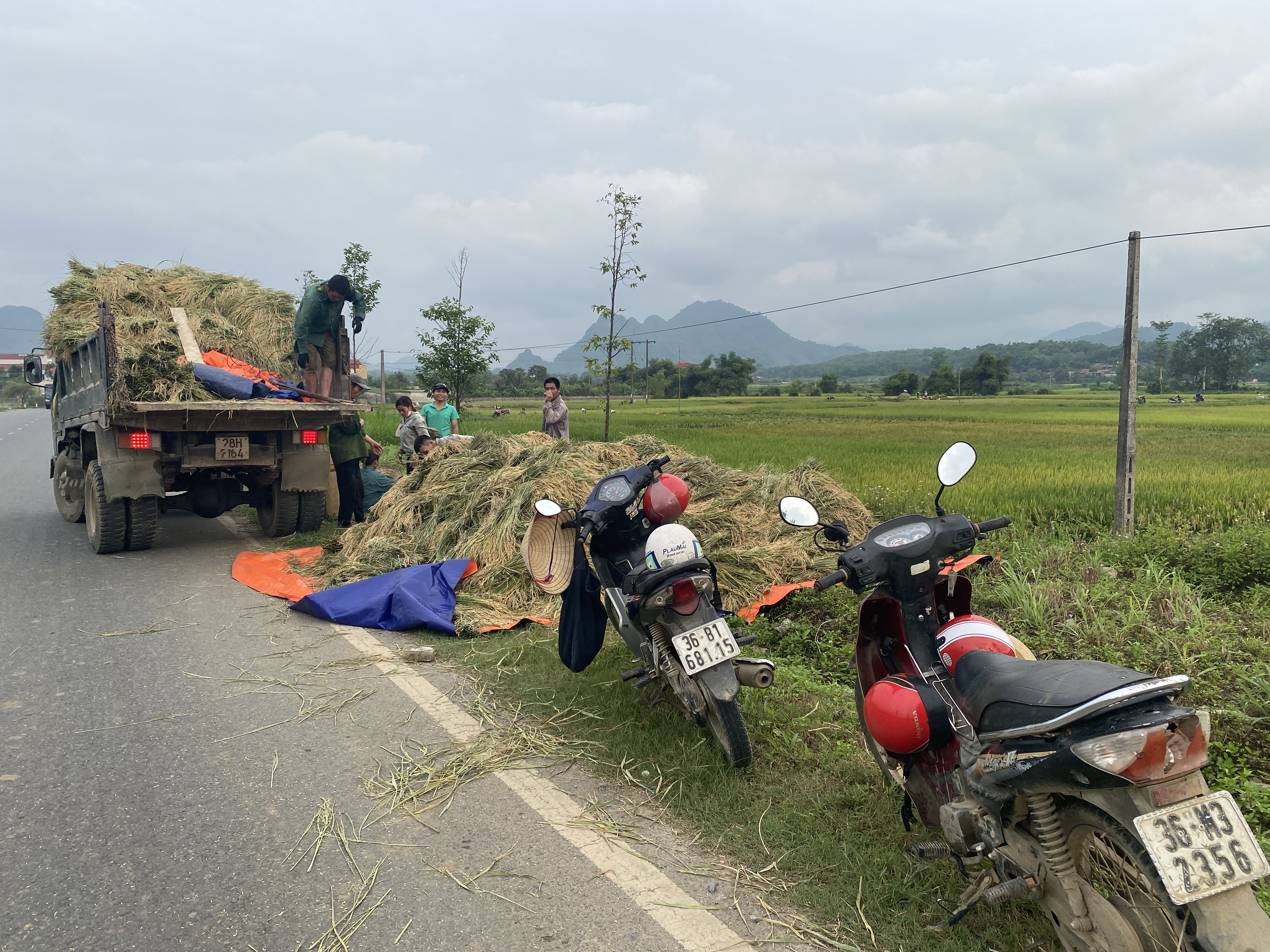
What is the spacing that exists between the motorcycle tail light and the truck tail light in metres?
7.82

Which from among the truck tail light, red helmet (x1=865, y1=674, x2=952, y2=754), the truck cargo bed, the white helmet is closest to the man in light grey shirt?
the truck cargo bed

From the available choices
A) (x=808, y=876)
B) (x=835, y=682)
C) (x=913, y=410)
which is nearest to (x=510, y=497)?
(x=835, y=682)

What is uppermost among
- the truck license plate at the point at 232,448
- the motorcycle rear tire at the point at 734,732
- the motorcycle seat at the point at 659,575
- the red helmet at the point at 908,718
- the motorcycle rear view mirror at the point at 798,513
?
the motorcycle rear view mirror at the point at 798,513

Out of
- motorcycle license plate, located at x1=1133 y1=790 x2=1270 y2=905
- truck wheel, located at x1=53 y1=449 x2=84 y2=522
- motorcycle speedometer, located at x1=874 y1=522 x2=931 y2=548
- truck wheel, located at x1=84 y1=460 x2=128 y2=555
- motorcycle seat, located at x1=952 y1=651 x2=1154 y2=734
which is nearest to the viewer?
motorcycle license plate, located at x1=1133 y1=790 x2=1270 y2=905

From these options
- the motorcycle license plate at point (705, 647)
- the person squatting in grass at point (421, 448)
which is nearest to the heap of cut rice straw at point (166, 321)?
the person squatting in grass at point (421, 448)

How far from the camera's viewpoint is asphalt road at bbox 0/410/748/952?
93.7 inches

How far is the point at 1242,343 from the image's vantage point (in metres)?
20.7

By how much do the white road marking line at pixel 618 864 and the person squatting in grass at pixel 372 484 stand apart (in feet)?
19.4

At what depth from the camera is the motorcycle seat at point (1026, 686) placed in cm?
177

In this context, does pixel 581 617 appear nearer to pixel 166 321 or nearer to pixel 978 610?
pixel 978 610

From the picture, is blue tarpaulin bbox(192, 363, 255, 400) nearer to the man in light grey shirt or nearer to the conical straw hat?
the man in light grey shirt

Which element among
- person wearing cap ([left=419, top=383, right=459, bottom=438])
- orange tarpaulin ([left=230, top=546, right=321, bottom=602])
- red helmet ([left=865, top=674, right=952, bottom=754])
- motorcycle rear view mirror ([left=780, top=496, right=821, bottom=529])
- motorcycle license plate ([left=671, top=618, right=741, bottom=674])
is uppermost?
person wearing cap ([left=419, top=383, right=459, bottom=438])

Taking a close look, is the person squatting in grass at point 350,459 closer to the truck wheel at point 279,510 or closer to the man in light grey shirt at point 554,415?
the truck wheel at point 279,510

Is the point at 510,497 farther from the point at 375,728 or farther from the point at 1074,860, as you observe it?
the point at 1074,860
